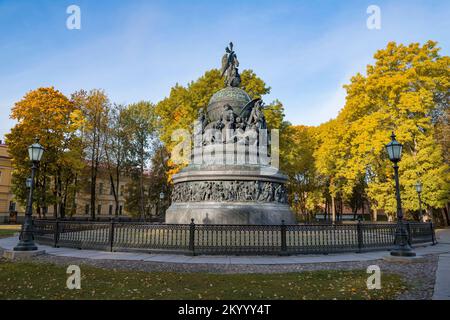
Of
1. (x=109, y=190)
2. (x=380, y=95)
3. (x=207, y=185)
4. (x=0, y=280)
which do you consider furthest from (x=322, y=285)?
(x=109, y=190)

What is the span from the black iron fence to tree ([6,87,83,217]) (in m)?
17.9

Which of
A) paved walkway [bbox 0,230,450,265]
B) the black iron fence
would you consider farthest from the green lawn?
the black iron fence

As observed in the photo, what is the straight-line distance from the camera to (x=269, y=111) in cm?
3353

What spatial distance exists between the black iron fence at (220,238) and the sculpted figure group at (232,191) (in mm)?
3478

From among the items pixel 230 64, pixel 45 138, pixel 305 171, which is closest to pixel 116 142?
pixel 45 138

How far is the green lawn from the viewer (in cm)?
634

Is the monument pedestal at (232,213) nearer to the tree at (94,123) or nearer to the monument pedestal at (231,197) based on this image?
the monument pedestal at (231,197)

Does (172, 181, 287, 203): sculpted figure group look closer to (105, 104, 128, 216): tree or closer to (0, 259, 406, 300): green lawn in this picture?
(0, 259, 406, 300): green lawn

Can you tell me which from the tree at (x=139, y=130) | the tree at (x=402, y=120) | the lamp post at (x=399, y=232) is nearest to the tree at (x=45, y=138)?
the tree at (x=139, y=130)

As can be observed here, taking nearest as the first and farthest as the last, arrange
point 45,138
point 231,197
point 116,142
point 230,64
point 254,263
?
point 254,263 → point 231,197 → point 230,64 → point 45,138 → point 116,142

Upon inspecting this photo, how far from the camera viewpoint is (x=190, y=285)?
723 cm

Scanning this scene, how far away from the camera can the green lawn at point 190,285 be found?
634 centimetres

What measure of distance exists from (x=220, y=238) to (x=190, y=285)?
6225 millimetres

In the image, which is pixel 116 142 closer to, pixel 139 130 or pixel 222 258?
pixel 139 130
